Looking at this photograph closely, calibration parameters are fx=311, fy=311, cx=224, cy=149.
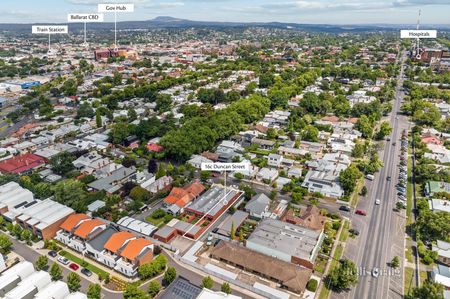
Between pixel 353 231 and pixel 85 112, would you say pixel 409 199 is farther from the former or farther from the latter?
pixel 85 112

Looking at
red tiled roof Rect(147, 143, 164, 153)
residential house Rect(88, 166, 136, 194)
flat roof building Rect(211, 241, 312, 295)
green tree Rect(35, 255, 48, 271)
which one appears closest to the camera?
flat roof building Rect(211, 241, 312, 295)

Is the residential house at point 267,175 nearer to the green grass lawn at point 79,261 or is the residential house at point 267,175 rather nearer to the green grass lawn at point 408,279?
the green grass lawn at point 408,279

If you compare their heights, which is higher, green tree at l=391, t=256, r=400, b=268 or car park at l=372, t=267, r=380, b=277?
green tree at l=391, t=256, r=400, b=268

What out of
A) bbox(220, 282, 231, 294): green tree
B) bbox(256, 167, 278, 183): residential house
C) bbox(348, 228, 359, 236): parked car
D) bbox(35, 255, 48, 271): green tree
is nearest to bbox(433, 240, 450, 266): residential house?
bbox(348, 228, 359, 236): parked car

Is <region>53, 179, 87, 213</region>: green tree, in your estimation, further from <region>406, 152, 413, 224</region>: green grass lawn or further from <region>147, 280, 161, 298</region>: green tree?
<region>406, 152, 413, 224</region>: green grass lawn

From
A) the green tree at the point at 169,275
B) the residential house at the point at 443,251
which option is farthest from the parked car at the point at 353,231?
the green tree at the point at 169,275

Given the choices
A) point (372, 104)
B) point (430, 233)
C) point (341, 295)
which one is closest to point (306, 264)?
point (341, 295)

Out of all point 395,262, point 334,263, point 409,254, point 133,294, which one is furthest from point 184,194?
point 409,254
